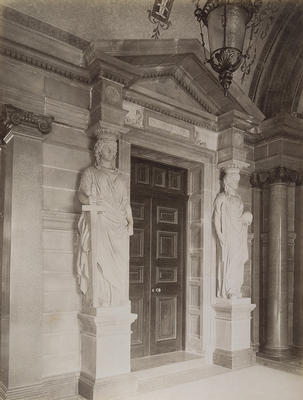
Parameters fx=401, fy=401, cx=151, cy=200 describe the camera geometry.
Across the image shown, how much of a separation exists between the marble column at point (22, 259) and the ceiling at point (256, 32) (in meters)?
1.43

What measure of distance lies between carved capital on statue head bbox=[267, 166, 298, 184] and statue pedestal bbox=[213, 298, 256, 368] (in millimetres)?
1845

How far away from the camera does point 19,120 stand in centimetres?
396

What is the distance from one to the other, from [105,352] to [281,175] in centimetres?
364

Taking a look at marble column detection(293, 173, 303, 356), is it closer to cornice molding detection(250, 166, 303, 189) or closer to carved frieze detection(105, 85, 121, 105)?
cornice molding detection(250, 166, 303, 189)

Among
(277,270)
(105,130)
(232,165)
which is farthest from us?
(277,270)

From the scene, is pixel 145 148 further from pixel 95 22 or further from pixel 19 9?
pixel 19 9

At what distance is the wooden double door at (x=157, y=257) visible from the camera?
5.50 m

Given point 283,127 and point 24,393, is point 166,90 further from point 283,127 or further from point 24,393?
point 24,393

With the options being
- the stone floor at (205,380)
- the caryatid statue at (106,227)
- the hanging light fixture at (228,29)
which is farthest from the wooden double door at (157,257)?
the hanging light fixture at (228,29)

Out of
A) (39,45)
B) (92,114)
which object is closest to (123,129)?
(92,114)

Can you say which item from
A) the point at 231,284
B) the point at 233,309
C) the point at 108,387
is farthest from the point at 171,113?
the point at 108,387

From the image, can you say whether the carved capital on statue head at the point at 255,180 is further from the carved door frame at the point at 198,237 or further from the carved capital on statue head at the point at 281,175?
the carved door frame at the point at 198,237

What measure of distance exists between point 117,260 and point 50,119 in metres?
1.66

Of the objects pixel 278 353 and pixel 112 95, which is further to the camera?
pixel 278 353
